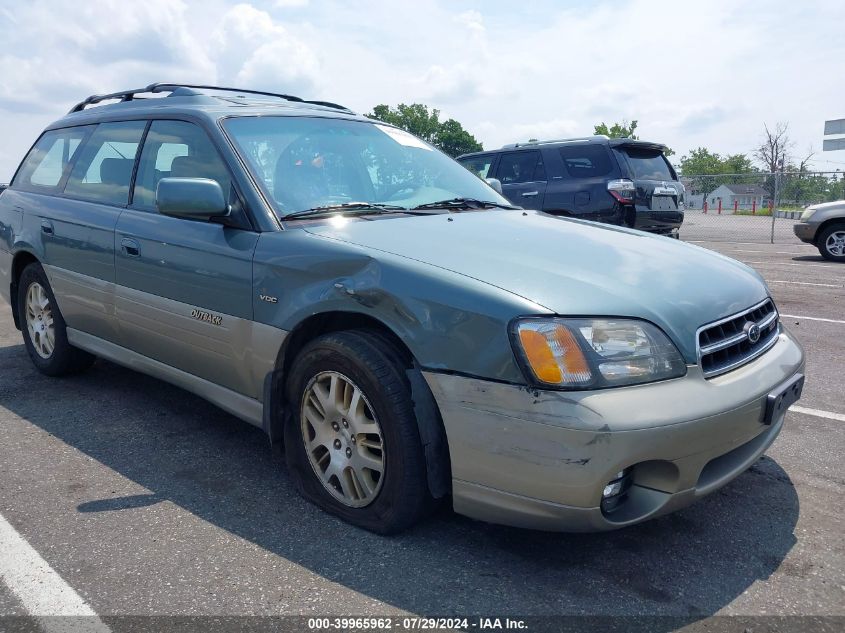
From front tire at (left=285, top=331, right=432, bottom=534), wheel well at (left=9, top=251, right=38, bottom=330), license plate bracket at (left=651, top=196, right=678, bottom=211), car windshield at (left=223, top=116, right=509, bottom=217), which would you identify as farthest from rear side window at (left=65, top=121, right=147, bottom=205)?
license plate bracket at (left=651, top=196, right=678, bottom=211)

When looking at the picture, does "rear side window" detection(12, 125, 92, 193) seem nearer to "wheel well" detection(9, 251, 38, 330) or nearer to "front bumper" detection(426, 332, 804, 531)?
"wheel well" detection(9, 251, 38, 330)

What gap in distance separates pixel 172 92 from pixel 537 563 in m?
3.23

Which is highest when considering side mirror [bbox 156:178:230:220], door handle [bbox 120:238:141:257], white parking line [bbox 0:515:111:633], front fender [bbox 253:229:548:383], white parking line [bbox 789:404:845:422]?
side mirror [bbox 156:178:230:220]

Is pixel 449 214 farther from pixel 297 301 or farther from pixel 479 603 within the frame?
pixel 479 603

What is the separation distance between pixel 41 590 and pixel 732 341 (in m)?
2.50

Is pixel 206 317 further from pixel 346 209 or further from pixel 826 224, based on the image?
pixel 826 224

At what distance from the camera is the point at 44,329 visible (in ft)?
15.7

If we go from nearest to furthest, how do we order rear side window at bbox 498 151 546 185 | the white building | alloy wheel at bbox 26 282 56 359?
alloy wheel at bbox 26 282 56 359, rear side window at bbox 498 151 546 185, the white building

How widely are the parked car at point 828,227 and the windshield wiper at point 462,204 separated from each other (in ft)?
33.5

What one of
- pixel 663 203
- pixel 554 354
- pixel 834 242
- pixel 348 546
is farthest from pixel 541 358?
pixel 834 242

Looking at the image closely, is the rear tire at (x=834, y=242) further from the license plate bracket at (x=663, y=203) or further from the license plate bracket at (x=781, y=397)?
the license plate bracket at (x=781, y=397)

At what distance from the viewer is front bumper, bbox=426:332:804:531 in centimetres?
222

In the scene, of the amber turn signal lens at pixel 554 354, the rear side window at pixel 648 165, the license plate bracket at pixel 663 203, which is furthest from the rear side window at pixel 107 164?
the license plate bracket at pixel 663 203

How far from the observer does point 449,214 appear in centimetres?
342
